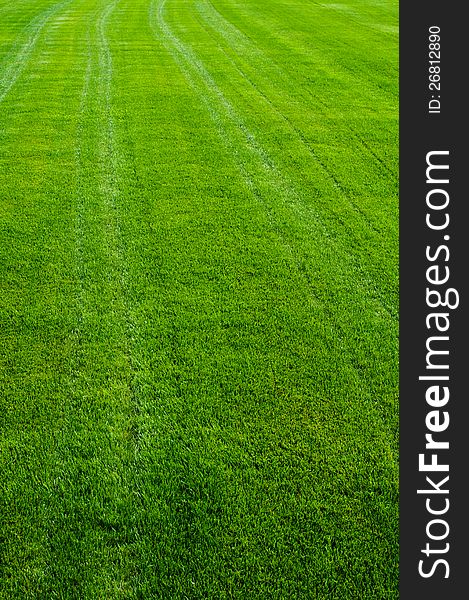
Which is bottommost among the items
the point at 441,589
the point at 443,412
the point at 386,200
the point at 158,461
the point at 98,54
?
the point at 441,589

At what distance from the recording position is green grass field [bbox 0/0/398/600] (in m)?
2.77

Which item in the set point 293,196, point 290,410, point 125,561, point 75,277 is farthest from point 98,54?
point 125,561

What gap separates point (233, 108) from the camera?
863cm

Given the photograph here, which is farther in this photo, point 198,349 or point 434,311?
point 198,349

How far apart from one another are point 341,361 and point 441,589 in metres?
1.60

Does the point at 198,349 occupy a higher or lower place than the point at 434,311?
lower

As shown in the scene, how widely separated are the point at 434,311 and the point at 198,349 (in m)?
1.53

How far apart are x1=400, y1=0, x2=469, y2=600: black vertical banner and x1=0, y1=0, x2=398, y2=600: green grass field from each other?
17 centimetres

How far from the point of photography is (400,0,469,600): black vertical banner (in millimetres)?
2734

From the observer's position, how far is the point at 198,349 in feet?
13.2

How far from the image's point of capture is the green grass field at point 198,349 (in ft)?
9.09

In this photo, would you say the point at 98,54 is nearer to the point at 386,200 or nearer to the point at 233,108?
the point at 233,108

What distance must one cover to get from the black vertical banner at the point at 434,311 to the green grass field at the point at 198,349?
172 millimetres

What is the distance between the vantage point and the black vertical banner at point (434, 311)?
273 cm
